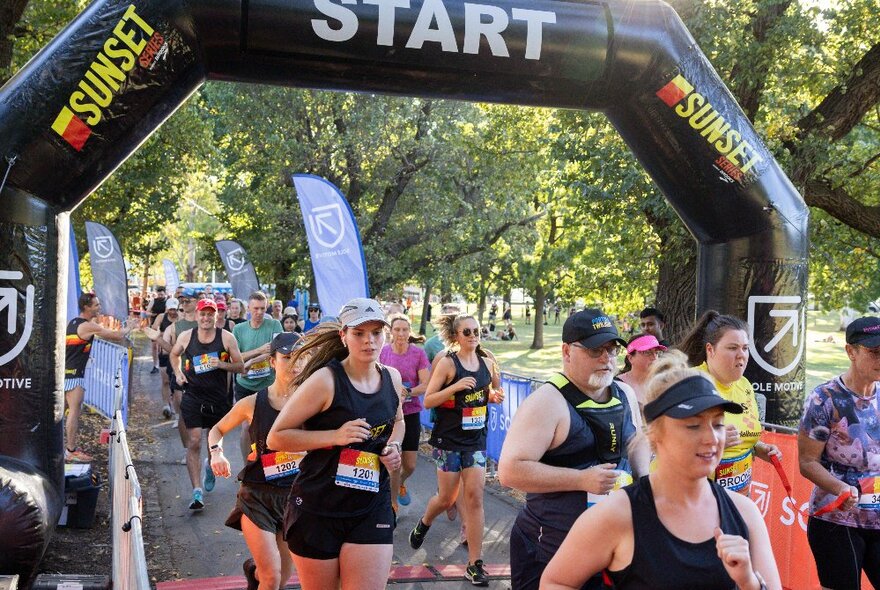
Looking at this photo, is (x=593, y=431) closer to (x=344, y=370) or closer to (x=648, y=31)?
(x=344, y=370)

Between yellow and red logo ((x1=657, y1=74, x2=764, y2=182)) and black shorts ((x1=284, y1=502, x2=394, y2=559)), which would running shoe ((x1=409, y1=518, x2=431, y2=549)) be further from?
yellow and red logo ((x1=657, y1=74, x2=764, y2=182))

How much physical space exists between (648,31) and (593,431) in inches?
148

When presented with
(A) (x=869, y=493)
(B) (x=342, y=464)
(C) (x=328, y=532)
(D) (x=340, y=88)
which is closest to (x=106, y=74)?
(D) (x=340, y=88)

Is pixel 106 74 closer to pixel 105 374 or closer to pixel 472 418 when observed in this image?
pixel 472 418

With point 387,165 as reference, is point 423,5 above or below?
below

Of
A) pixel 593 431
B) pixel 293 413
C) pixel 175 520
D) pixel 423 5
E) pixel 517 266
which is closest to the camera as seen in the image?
pixel 593 431

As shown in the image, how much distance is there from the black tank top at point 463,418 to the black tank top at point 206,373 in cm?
278

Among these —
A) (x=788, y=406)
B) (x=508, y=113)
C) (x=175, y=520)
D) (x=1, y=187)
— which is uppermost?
(x=508, y=113)

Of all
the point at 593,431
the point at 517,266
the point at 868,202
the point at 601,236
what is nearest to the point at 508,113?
the point at 601,236

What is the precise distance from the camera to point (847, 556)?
4641mm

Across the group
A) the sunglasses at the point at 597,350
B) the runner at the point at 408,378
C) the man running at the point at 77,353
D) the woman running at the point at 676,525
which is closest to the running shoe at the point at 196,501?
the runner at the point at 408,378

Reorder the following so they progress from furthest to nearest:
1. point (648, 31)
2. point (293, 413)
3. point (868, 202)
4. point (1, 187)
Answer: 1. point (868, 202)
2. point (648, 31)
3. point (1, 187)
4. point (293, 413)

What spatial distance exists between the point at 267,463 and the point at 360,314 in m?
1.43

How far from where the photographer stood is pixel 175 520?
8.19m
